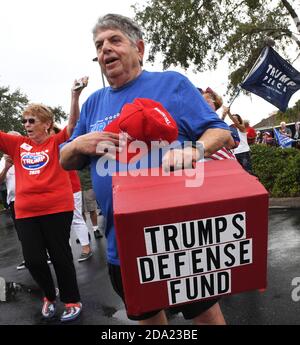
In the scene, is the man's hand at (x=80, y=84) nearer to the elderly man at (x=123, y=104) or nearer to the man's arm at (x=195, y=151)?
the elderly man at (x=123, y=104)

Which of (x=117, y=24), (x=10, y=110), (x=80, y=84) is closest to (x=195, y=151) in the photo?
(x=117, y=24)

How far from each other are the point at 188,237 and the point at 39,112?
2.44 m

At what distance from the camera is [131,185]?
136 centimetres

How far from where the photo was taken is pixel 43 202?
3168mm

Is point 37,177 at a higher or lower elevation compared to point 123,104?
lower

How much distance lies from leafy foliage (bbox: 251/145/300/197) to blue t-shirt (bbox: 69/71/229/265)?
6.36 m

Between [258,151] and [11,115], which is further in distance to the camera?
[11,115]

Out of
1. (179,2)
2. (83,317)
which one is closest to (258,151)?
(179,2)

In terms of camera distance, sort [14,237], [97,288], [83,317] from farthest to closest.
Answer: [14,237], [97,288], [83,317]

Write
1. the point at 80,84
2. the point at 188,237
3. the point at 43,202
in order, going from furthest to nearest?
the point at 43,202
the point at 80,84
the point at 188,237

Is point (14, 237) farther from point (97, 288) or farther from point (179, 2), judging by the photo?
point (179, 2)

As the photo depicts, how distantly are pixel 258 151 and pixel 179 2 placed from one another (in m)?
4.43

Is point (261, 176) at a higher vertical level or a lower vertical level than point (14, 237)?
higher

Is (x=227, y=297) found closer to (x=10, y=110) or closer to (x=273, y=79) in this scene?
(x=273, y=79)
